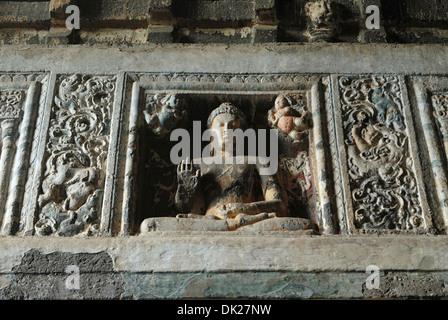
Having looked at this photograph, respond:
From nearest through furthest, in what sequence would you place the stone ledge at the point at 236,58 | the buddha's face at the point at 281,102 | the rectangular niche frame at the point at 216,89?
the rectangular niche frame at the point at 216,89
the buddha's face at the point at 281,102
the stone ledge at the point at 236,58

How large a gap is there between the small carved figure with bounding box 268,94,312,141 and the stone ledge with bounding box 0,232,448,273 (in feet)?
3.66

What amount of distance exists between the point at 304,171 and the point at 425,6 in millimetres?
2306

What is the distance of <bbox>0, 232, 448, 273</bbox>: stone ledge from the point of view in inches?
175

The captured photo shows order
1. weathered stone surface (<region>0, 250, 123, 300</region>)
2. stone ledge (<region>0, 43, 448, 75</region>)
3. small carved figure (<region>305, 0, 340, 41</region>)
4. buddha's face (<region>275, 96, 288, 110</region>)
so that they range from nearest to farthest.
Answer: weathered stone surface (<region>0, 250, 123, 300</region>), buddha's face (<region>275, 96, 288, 110</region>), stone ledge (<region>0, 43, 448, 75</region>), small carved figure (<region>305, 0, 340, 41</region>)

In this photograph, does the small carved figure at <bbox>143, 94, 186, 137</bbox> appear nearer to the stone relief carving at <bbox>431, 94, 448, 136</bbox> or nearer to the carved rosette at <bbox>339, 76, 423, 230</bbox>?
the carved rosette at <bbox>339, 76, 423, 230</bbox>

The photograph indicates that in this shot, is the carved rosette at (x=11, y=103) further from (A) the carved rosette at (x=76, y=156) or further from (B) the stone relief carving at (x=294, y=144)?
(B) the stone relief carving at (x=294, y=144)

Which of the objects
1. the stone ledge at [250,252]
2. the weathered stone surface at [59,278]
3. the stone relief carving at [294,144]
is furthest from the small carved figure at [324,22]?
the weathered stone surface at [59,278]

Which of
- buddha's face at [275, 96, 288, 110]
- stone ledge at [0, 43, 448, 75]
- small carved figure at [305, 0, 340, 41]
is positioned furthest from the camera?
small carved figure at [305, 0, 340, 41]

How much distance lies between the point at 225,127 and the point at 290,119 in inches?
23.5

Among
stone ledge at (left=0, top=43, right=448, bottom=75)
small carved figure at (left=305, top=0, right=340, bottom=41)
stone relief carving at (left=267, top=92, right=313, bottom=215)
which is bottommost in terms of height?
stone relief carving at (left=267, top=92, right=313, bottom=215)

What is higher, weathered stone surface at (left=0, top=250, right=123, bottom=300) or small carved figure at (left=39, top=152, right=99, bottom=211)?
small carved figure at (left=39, top=152, right=99, bottom=211)

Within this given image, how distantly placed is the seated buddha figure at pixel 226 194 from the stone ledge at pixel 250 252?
166 millimetres

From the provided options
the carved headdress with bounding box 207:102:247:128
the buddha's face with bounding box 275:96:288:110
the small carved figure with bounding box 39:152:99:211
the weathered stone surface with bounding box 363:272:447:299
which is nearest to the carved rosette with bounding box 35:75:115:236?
the small carved figure with bounding box 39:152:99:211

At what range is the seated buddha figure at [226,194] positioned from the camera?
476 cm
